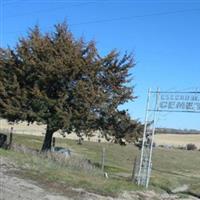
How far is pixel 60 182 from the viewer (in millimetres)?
14820

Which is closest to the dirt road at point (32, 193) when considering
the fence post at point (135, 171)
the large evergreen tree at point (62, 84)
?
the fence post at point (135, 171)

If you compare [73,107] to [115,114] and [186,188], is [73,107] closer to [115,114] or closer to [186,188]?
[115,114]

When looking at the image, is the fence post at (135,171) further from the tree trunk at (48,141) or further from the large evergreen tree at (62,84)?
the tree trunk at (48,141)

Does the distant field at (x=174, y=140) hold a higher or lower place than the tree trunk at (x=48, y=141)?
higher

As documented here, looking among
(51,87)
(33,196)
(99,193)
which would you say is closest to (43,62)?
(51,87)

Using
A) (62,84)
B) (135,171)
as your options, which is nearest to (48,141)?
(62,84)

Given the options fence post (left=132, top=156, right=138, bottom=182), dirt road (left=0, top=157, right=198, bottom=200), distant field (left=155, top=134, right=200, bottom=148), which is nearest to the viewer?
dirt road (left=0, top=157, right=198, bottom=200)

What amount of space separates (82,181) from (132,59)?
11362 mm

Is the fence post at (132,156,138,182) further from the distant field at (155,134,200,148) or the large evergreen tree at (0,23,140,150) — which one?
the distant field at (155,134,200,148)

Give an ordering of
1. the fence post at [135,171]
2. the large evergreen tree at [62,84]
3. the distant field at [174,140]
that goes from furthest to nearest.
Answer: the distant field at [174,140], the large evergreen tree at [62,84], the fence post at [135,171]

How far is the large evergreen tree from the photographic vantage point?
80.7ft

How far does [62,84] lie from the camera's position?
2538cm

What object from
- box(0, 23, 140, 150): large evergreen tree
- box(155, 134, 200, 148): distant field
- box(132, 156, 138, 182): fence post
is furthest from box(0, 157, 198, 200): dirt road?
box(155, 134, 200, 148): distant field

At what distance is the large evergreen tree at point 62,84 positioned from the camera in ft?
80.7
